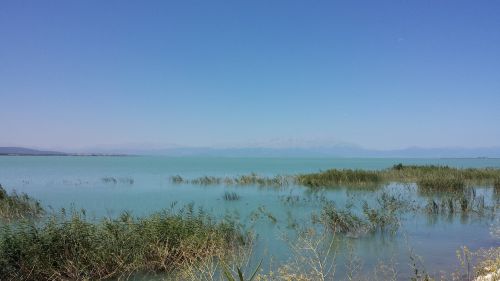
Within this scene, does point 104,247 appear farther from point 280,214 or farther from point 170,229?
point 280,214

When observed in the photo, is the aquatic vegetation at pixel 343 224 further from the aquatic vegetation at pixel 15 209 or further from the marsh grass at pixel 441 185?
the aquatic vegetation at pixel 15 209

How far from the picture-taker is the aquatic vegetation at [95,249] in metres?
8.77

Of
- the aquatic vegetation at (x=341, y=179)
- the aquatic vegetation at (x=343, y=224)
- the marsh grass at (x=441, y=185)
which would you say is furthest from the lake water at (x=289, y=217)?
the aquatic vegetation at (x=341, y=179)

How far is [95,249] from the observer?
948 centimetres

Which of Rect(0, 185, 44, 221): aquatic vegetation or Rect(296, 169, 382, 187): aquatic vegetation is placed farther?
Rect(296, 169, 382, 187): aquatic vegetation

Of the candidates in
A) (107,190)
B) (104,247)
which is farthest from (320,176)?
(104,247)

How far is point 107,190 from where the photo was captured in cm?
3120

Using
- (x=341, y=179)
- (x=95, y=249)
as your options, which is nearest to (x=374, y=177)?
(x=341, y=179)

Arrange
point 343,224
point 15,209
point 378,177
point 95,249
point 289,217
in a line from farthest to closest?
point 378,177 < point 15,209 < point 289,217 < point 343,224 < point 95,249

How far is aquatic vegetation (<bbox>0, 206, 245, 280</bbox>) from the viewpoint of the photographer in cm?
877

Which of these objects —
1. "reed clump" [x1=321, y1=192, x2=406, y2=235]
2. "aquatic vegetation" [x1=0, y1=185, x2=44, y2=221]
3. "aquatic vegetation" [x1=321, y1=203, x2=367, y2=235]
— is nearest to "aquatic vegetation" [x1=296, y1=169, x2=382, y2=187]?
"reed clump" [x1=321, y1=192, x2=406, y2=235]

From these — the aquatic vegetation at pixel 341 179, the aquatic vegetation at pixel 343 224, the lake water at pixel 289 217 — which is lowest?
the lake water at pixel 289 217

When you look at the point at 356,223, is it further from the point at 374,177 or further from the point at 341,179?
the point at 374,177

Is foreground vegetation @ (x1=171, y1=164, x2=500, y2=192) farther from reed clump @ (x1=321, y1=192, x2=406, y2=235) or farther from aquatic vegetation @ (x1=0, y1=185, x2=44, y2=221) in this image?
aquatic vegetation @ (x1=0, y1=185, x2=44, y2=221)
